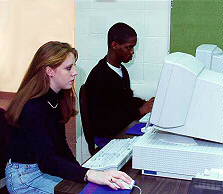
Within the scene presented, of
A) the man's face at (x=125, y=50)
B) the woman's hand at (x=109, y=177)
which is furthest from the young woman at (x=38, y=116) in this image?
the man's face at (x=125, y=50)

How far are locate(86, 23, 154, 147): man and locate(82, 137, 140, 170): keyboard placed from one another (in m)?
0.57

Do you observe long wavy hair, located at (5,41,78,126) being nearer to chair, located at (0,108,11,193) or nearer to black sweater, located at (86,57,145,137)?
chair, located at (0,108,11,193)

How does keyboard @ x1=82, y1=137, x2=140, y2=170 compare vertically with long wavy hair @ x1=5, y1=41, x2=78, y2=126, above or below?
below

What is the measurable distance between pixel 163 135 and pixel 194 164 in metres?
0.19

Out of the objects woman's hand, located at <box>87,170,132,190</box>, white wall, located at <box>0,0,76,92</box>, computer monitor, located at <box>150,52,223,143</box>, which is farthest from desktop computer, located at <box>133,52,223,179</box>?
white wall, located at <box>0,0,76,92</box>

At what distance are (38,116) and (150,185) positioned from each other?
0.55 meters

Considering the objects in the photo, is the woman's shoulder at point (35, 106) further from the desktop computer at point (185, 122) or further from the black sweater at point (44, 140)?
the desktop computer at point (185, 122)

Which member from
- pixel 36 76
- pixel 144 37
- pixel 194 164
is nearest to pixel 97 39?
pixel 144 37

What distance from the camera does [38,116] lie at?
65.6 inches

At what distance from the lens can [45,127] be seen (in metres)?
1.69

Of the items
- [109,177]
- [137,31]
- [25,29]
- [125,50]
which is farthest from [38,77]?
[25,29]

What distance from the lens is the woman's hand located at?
1.36m

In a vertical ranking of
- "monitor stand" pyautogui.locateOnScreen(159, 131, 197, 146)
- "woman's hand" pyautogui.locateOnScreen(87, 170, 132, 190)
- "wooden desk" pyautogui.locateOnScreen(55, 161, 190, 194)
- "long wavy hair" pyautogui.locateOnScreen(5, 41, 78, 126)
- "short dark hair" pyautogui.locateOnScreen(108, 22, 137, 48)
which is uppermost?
"short dark hair" pyautogui.locateOnScreen(108, 22, 137, 48)

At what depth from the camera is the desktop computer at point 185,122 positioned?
1.40m
